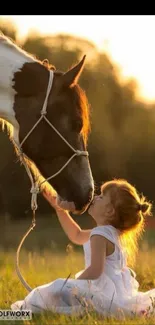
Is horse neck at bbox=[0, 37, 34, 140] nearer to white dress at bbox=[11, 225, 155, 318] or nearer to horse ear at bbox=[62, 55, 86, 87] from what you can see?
horse ear at bbox=[62, 55, 86, 87]

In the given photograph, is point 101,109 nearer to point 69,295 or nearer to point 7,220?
point 7,220

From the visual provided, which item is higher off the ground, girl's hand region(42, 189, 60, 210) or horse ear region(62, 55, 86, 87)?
horse ear region(62, 55, 86, 87)

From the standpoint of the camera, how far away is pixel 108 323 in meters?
3.62

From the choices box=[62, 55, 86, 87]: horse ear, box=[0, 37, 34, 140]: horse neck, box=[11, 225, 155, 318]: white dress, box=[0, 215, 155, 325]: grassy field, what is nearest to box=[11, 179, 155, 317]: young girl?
box=[11, 225, 155, 318]: white dress

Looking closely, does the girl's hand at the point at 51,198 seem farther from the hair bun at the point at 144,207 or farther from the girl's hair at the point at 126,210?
the hair bun at the point at 144,207

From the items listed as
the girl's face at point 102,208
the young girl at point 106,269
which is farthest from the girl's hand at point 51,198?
the girl's face at point 102,208

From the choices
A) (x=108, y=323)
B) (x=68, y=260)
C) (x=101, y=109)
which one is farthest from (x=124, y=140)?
(x=108, y=323)

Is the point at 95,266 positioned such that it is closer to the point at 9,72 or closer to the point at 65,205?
the point at 65,205

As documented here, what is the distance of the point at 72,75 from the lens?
4.16 metres

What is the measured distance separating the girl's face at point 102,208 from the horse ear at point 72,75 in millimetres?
744

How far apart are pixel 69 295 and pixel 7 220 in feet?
37.7

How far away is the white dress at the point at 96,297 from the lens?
12.8ft

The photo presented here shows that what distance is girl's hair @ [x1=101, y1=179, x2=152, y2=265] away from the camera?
4168mm

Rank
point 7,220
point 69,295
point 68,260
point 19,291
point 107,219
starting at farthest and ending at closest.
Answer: point 7,220, point 68,260, point 19,291, point 107,219, point 69,295
